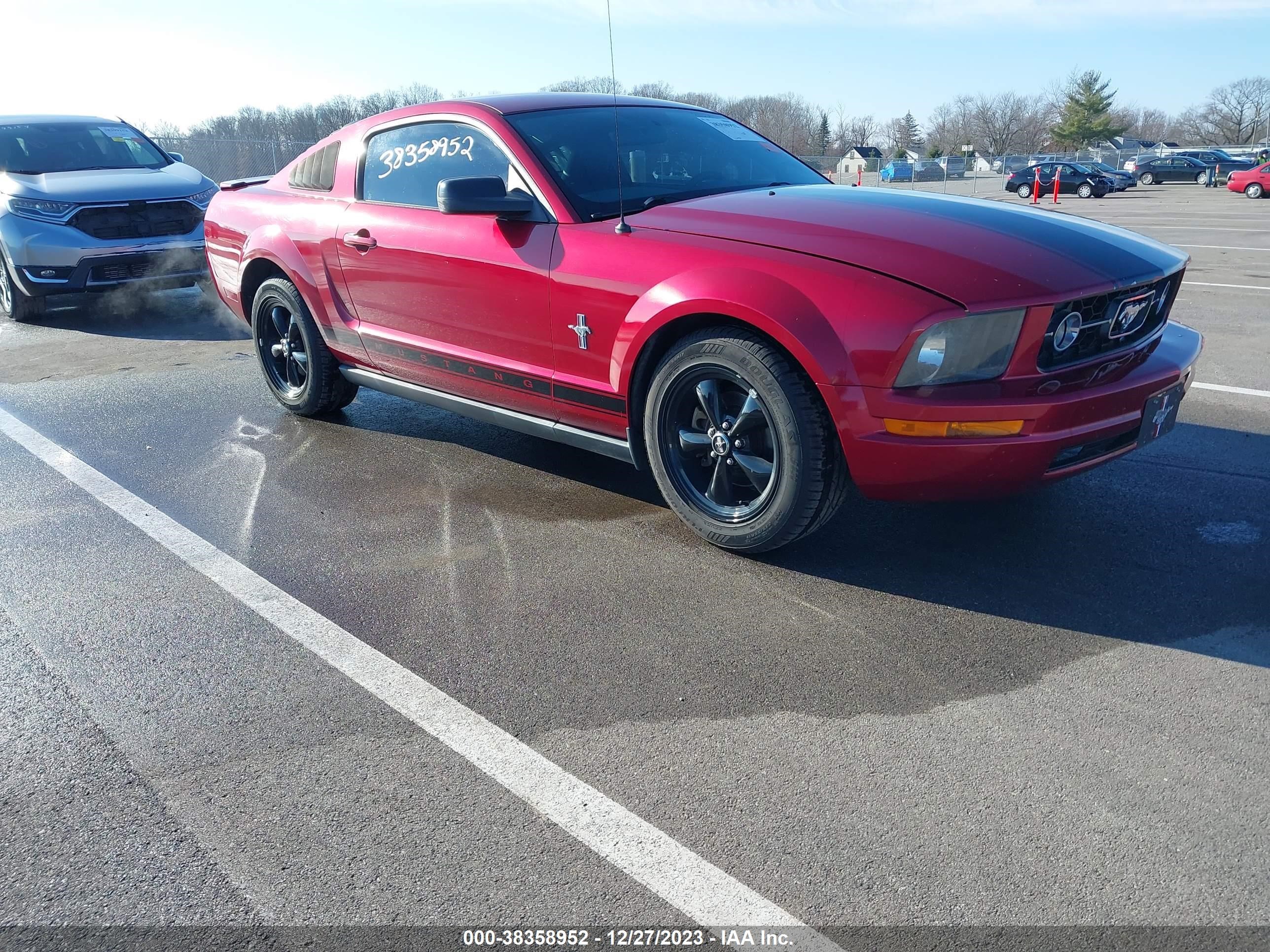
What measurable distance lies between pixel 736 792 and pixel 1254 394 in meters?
4.74

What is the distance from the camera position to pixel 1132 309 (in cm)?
347

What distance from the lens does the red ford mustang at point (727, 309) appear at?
126 inches

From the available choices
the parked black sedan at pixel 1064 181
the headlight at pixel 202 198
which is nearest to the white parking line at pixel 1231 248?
the headlight at pixel 202 198

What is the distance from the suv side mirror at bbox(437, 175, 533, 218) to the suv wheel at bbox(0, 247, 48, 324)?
23.2 ft

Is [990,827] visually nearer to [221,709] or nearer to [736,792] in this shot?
[736,792]

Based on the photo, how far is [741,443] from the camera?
145 inches

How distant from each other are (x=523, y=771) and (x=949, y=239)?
6.97ft

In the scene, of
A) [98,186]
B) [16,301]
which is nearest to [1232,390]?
[98,186]

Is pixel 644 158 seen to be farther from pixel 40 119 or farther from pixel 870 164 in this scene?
pixel 870 164

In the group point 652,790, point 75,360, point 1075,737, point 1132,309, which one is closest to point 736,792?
point 652,790

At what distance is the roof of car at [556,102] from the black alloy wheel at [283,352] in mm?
1662

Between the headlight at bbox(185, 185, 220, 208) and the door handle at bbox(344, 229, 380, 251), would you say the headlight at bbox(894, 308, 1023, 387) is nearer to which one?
the door handle at bbox(344, 229, 380, 251)

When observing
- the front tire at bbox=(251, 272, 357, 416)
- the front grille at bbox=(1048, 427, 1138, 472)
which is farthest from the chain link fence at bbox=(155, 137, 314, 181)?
the front grille at bbox=(1048, 427, 1138, 472)

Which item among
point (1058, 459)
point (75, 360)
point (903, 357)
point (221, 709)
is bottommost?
point (75, 360)
